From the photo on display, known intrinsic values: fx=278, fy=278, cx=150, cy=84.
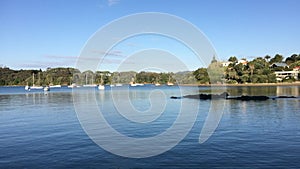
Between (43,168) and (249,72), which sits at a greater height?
(249,72)

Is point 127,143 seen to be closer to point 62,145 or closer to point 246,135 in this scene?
point 62,145

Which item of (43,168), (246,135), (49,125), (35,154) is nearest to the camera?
(43,168)

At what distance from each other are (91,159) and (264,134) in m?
16.1

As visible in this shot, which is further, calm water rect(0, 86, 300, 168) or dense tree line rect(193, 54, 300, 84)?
dense tree line rect(193, 54, 300, 84)

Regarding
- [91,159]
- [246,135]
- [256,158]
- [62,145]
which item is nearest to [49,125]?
[62,145]

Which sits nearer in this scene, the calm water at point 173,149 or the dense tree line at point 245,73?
the calm water at point 173,149

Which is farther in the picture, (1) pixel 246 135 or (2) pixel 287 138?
(1) pixel 246 135

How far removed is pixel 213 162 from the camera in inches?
690

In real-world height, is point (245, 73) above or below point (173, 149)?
above

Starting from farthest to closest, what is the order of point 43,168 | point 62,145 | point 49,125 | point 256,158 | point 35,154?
point 49,125, point 62,145, point 35,154, point 256,158, point 43,168

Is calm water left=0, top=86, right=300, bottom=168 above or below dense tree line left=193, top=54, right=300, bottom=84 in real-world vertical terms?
below

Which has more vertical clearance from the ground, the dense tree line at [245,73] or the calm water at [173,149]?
the dense tree line at [245,73]

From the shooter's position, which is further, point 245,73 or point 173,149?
point 245,73

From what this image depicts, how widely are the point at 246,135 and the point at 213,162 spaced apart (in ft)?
30.6
